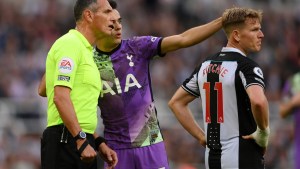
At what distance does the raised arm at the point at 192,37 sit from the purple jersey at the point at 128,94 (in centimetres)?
16

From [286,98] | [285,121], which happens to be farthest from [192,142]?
[286,98]

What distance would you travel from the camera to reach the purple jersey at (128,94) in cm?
924

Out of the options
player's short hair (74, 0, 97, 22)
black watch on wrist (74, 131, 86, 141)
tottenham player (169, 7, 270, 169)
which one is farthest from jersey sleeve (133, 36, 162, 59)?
black watch on wrist (74, 131, 86, 141)

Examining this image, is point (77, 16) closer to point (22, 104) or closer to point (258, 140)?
point (258, 140)

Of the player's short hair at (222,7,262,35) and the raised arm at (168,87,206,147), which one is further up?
the player's short hair at (222,7,262,35)

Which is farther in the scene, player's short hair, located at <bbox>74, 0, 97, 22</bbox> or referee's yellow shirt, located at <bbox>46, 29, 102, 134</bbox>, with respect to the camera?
player's short hair, located at <bbox>74, 0, 97, 22</bbox>

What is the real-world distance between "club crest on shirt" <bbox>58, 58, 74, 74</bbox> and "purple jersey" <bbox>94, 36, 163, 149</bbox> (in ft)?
4.53

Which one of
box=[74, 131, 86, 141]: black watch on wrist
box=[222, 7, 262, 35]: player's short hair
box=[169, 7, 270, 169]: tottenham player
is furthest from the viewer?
box=[222, 7, 262, 35]: player's short hair

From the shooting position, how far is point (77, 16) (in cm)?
834

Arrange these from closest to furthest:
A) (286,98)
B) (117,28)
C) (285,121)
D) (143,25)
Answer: (117,28) < (286,98) < (285,121) < (143,25)

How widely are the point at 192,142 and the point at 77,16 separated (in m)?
8.10

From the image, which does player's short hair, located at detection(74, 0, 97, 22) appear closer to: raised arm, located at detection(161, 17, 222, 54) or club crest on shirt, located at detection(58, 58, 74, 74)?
club crest on shirt, located at detection(58, 58, 74, 74)

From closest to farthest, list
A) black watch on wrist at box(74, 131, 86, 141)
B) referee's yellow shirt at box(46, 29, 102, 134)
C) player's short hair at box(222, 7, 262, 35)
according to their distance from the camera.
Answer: black watch on wrist at box(74, 131, 86, 141)
referee's yellow shirt at box(46, 29, 102, 134)
player's short hair at box(222, 7, 262, 35)

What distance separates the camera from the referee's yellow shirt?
310 inches
